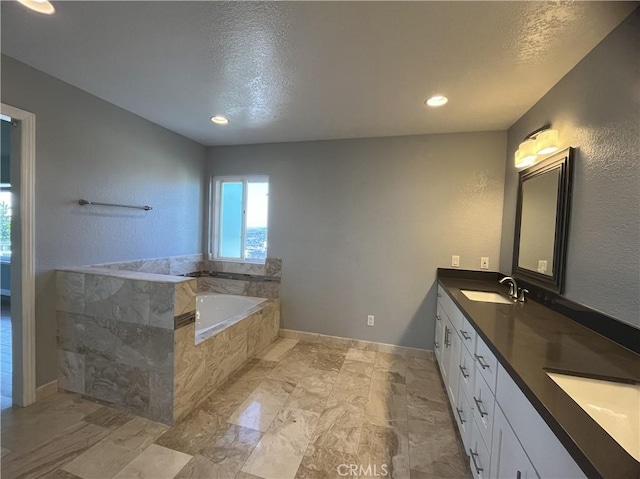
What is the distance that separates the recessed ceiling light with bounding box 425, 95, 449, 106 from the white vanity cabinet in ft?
5.32

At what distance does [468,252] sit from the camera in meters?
2.87

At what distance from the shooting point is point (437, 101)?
2.20 meters

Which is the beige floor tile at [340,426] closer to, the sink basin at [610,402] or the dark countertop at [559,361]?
the dark countertop at [559,361]

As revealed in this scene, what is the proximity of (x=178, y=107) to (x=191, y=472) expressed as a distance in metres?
2.74

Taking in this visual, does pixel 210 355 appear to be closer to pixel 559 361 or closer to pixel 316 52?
pixel 559 361

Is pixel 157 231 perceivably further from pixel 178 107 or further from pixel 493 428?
pixel 493 428

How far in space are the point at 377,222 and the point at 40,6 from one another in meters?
2.87

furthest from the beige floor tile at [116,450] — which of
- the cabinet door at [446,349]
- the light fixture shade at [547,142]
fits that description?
the light fixture shade at [547,142]

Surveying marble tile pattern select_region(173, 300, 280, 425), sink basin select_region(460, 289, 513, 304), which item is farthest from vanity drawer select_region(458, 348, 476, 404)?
marble tile pattern select_region(173, 300, 280, 425)

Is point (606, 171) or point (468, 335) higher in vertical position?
point (606, 171)

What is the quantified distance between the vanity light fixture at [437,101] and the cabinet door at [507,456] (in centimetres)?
208

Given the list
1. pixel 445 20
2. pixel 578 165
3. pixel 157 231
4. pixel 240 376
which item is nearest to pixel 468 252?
pixel 578 165

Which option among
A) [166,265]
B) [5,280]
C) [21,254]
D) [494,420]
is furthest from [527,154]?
[5,280]

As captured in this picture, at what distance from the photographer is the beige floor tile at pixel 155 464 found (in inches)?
58.3
